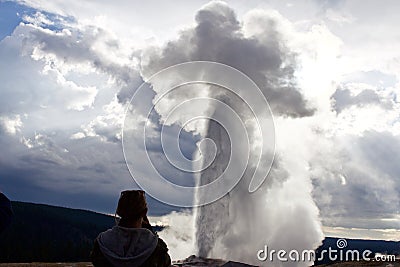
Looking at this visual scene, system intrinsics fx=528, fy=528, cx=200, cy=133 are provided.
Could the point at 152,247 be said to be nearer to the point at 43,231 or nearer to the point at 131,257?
the point at 131,257

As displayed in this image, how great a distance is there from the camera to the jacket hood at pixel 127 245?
17.8ft

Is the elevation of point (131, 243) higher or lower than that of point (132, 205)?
lower

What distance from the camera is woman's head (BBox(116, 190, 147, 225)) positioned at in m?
5.47

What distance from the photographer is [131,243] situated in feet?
18.1

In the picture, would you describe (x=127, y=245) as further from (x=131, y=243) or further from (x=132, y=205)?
(x=132, y=205)

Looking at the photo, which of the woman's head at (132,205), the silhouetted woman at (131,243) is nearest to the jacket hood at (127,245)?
the silhouetted woman at (131,243)

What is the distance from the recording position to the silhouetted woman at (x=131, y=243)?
5438 mm

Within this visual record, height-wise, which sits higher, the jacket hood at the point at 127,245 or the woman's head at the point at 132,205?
the woman's head at the point at 132,205

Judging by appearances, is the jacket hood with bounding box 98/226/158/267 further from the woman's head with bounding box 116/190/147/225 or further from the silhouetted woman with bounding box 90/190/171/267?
the woman's head with bounding box 116/190/147/225

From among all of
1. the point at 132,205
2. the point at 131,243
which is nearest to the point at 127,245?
the point at 131,243

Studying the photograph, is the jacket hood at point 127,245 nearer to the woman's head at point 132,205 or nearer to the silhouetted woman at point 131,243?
the silhouetted woman at point 131,243

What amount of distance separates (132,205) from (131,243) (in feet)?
1.34

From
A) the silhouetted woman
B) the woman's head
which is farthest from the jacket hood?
the woman's head

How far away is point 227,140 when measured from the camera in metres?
94.5
